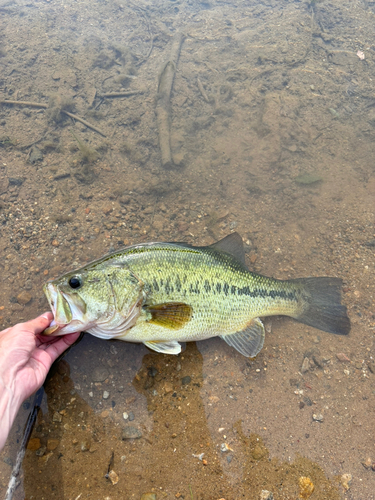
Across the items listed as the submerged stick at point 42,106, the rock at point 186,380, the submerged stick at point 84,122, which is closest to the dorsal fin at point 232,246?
the rock at point 186,380

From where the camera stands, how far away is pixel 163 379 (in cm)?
324

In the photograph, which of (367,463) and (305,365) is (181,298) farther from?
(367,463)

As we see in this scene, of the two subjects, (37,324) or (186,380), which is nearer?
(37,324)

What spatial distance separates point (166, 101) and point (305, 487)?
6.96 metres

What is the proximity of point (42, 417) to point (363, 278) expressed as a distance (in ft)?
14.7

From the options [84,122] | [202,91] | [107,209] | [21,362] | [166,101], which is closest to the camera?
[21,362]

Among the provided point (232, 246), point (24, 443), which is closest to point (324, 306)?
point (232, 246)

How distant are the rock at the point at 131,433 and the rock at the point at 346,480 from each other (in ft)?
6.76

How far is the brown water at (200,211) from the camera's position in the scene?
2.82 m

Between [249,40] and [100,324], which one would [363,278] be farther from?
[249,40]

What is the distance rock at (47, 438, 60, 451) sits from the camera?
2.76 metres

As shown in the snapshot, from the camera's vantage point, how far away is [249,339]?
3.34 m

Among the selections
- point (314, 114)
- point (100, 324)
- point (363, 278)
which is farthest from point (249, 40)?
point (100, 324)

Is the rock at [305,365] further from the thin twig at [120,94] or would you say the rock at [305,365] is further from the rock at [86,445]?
the thin twig at [120,94]
